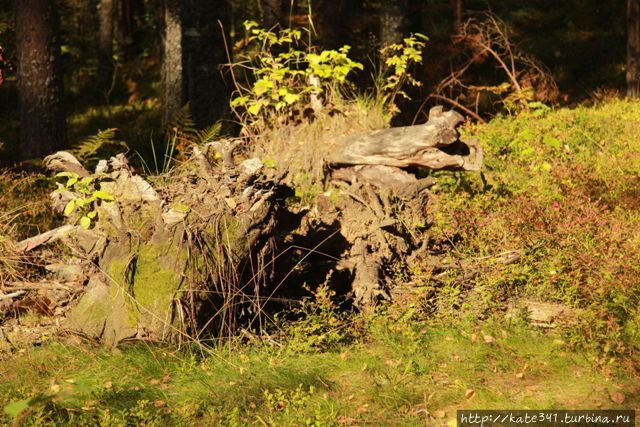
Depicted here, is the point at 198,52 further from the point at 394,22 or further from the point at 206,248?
the point at 206,248

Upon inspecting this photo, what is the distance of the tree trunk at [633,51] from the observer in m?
12.5

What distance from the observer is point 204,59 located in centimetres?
1255

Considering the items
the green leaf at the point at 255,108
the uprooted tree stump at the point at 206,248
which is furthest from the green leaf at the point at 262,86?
the uprooted tree stump at the point at 206,248

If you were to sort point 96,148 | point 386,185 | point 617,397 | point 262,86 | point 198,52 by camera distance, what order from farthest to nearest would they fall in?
1. point 198,52
2. point 262,86
3. point 96,148
4. point 386,185
5. point 617,397

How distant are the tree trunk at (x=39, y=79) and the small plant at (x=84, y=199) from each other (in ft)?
18.3

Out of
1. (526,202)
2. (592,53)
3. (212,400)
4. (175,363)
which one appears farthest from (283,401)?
(592,53)

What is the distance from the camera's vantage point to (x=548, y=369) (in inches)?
217

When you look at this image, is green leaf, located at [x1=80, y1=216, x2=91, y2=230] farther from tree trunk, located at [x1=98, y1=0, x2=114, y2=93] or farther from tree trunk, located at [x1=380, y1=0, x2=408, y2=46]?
tree trunk, located at [x1=98, y1=0, x2=114, y2=93]

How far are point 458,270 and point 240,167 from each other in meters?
2.17

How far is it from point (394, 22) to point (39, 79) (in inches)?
212

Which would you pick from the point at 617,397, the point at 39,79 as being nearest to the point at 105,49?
the point at 39,79

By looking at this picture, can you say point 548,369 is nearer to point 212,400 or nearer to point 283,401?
point 283,401

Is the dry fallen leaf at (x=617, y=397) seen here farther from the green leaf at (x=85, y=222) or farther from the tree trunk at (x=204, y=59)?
the tree trunk at (x=204, y=59)

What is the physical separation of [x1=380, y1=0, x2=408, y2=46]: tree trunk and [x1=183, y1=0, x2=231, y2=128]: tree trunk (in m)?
2.71
